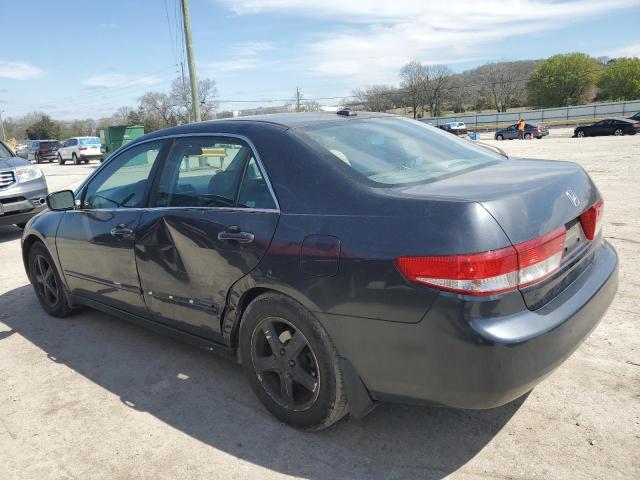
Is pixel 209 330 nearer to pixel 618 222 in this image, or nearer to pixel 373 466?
pixel 373 466

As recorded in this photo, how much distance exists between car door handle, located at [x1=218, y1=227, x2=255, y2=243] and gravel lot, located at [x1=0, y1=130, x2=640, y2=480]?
1.05 meters

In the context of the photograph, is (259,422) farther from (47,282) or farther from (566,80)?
(566,80)

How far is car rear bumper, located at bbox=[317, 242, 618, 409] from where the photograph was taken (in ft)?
6.92

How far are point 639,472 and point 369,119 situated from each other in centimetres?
245

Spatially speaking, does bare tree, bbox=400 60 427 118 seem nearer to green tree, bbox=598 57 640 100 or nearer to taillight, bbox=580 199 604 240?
green tree, bbox=598 57 640 100

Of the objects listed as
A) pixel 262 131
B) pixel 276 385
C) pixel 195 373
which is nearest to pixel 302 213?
pixel 262 131

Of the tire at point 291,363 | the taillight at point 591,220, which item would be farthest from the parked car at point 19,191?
the taillight at point 591,220

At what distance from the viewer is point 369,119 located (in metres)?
3.49

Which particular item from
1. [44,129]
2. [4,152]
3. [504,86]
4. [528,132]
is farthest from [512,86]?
[4,152]

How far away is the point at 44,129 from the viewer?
8275cm

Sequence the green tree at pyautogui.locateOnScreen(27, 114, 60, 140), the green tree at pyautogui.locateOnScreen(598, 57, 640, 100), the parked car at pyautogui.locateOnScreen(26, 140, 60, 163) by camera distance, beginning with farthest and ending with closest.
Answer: the green tree at pyautogui.locateOnScreen(27, 114, 60, 140)
the green tree at pyautogui.locateOnScreen(598, 57, 640, 100)
the parked car at pyautogui.locateOnScreen(26, 140, 60, 163)

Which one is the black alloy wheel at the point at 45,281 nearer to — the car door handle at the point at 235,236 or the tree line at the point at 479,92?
the car door handle at the point at 235,236

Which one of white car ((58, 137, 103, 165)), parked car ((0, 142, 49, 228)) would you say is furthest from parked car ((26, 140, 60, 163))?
parked car ((0, 142, 49, 228))

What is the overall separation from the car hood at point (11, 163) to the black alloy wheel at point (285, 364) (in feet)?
25.5
